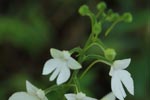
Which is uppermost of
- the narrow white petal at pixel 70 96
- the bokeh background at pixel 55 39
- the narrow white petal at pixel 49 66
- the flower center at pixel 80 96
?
the bokeh background at pixel 55 39

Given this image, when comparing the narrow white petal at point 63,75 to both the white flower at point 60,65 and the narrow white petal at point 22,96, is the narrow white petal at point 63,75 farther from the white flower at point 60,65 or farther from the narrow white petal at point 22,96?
the narrow white petal at point 22,96

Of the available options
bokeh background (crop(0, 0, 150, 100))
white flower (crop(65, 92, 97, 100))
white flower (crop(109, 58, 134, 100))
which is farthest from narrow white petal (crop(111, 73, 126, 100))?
bokeh background (crop(0, 0, 150, 100))

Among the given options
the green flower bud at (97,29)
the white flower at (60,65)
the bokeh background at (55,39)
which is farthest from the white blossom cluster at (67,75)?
the bokeh background at (55,39)

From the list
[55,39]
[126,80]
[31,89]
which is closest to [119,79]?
[126,80]

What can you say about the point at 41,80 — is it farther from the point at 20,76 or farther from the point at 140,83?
the point at 140,83

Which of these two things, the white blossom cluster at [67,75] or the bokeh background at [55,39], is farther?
the bokeh background at [55,39]

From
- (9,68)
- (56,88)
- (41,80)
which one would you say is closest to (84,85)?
(41,80)

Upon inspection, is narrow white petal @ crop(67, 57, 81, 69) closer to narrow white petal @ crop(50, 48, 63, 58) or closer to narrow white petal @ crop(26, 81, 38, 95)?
narrow white petal @ crop(50, 48, 63, 58)
